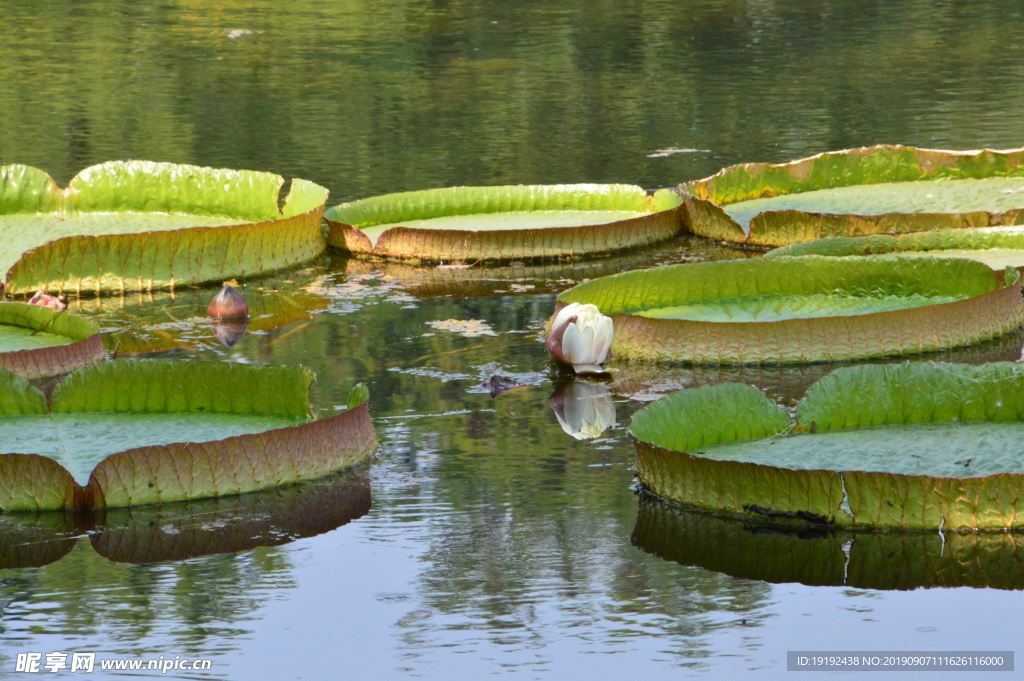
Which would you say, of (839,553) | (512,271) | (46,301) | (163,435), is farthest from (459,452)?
(512,271)

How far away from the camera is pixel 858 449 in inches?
137

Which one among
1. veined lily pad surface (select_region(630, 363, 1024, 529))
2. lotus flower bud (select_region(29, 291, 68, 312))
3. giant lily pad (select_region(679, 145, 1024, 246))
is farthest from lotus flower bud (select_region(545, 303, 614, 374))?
lotus flower bud (select_region(29, 291, 68, 312))

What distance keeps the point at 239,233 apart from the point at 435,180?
2.10m

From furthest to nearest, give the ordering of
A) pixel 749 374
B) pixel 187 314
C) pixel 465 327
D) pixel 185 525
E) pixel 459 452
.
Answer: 1. pixel 187 314
2. pixel 465 327
3. pixel 749 374
4. pixel 459 452
5. pixel 185 525

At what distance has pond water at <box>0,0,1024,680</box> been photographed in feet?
9.25

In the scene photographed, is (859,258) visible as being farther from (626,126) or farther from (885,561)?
(626,126)

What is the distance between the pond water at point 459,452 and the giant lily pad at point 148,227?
0.17m

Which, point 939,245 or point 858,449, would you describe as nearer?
point 858,449

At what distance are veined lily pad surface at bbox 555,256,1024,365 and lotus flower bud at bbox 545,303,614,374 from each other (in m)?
0.15

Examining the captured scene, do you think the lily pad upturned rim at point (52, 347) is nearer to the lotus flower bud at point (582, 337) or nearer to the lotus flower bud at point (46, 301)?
the lotus flower bud at point (46, 301)

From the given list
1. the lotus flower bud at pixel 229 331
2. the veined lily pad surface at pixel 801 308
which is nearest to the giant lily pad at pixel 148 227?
the lotus flower bud at pixel 229 331

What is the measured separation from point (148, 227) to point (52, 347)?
2.18 metres

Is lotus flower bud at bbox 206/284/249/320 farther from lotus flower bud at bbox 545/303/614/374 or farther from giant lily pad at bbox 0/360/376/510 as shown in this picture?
giant lily pad at bbox 0/360/376/510

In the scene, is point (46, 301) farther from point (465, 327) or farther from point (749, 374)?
point (749, 374)
